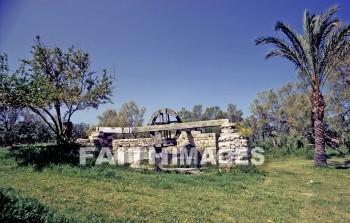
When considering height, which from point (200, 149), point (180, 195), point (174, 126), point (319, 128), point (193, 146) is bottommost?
point (180, 195)

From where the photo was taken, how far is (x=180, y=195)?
28.8 ft

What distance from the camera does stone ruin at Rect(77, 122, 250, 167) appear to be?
15.6 metres

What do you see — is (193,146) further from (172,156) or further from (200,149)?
(172,156)

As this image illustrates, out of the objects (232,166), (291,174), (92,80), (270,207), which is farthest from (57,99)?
(291,174)

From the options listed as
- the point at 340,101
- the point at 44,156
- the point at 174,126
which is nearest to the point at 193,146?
the point at 174,126

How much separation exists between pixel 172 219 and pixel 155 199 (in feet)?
5.95

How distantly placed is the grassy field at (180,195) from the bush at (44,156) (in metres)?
0.56

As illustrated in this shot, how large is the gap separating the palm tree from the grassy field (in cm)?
379

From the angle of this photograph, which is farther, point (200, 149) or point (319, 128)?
point (200, 149)

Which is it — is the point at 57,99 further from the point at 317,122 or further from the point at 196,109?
the point at 196,109

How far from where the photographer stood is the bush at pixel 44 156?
12406 millimetres

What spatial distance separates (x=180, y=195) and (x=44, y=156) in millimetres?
8382

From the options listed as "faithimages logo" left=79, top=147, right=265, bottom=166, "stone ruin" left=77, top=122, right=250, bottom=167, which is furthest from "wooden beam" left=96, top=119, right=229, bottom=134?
"faithimages logo" left=79, top=147, right=265, bottom=166

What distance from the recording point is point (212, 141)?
1755cm
